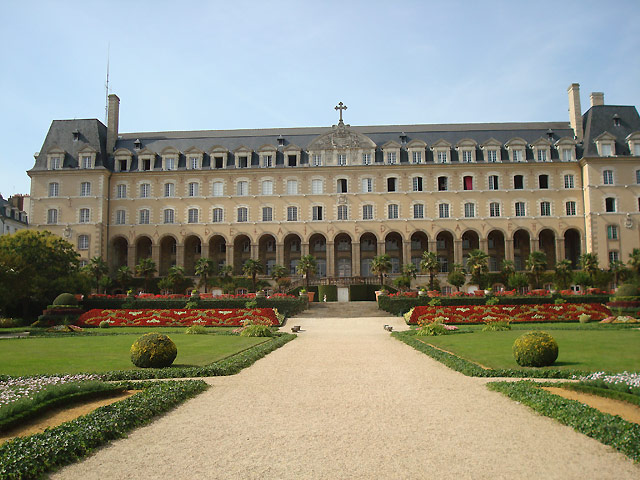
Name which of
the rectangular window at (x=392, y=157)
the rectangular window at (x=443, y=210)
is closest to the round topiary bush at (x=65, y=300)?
the rectangular window at (x=392, y=157)

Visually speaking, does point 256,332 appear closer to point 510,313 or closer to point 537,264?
point 510,313

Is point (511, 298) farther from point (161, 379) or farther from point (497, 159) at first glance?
point (161, 379)

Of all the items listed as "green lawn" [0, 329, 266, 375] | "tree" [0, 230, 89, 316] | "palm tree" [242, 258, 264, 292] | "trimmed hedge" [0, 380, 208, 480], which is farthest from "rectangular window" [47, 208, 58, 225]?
"trimmed hedge" [0, 380, 208, 480]

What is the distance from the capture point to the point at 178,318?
100 ft

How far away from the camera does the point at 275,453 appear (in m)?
7.18

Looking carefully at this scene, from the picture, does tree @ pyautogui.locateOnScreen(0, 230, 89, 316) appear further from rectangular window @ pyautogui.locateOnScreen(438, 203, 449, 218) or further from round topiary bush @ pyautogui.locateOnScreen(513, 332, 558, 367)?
rectangular window @ pyautogui.locateOnScreen(438, 203, 449, 218)

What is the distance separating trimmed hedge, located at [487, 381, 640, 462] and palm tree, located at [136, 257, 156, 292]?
41.4 meters

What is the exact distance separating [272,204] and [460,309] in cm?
2516

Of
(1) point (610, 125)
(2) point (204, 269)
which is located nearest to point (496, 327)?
(2) point (204, 269)

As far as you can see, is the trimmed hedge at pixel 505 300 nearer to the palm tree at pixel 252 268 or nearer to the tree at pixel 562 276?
the tree at pixel 562 276

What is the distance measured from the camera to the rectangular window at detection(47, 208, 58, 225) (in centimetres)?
5134

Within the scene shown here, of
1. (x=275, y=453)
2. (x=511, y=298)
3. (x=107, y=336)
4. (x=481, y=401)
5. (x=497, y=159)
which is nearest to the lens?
(x=275, y=453)

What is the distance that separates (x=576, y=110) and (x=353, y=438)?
2102 inches

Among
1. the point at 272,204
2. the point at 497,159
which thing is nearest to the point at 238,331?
the point at 272,204
